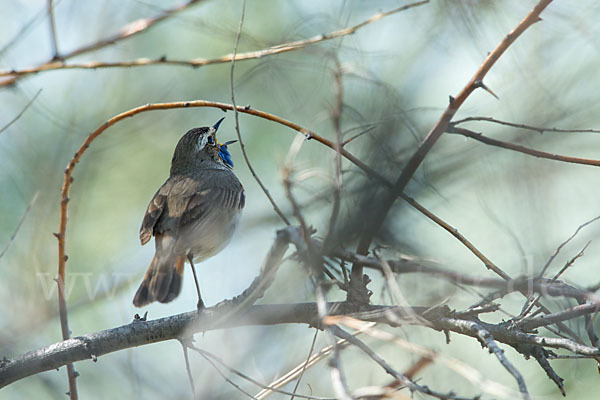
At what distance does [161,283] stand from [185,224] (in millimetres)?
630

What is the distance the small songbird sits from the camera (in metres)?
4.24

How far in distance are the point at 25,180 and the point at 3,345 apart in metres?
1.59

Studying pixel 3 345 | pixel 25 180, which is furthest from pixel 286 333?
pixel 25 180

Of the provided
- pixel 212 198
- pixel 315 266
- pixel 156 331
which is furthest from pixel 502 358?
pixel 212 198

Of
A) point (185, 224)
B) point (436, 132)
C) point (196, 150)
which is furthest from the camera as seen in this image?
point (196, 150)

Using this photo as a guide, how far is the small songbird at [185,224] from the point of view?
4238 millimetres

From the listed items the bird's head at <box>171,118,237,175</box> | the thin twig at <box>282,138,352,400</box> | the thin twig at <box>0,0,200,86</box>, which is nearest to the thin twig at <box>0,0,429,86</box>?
the thin twig at <box>0,0,200,86</box>

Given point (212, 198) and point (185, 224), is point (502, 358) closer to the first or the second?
point (185, 224)

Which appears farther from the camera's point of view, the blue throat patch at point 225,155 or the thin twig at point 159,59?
the blue throat patch at point 225,155

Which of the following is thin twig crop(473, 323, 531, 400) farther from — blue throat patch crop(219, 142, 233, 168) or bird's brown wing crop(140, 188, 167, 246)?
blue throat patch crop(219, 142, 233, 168)

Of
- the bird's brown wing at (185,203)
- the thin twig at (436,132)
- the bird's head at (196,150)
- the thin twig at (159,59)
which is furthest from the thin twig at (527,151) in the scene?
the bird's head at (196,150)

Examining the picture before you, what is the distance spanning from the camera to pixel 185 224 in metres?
4.71

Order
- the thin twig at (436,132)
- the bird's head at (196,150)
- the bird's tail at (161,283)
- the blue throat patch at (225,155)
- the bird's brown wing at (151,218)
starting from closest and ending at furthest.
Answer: the thin twig at (436,132) → the bird's tail at (161,283) → the bird's brown wing at (151,218) → the bird's head at (196,150) → the blue throat patch at (225,155)

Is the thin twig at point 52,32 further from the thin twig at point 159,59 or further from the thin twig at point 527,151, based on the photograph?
the thin twig at point 527,151
